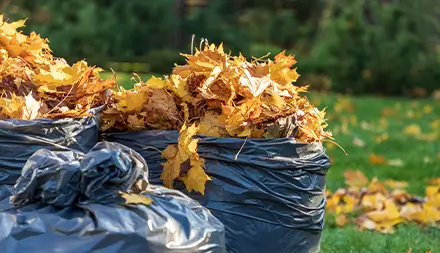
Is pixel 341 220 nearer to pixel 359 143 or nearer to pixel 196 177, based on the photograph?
pixel 196 177

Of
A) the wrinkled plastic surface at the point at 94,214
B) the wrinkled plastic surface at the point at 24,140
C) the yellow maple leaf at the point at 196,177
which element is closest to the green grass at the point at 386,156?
the yellow maple leaf at the point at 196,177

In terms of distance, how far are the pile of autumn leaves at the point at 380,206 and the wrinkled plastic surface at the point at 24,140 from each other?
247 cm

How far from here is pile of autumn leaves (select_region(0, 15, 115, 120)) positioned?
3.07 metres

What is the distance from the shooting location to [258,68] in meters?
3.41

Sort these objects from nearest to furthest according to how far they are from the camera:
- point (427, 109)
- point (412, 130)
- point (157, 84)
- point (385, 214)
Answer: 1. point (157, 84)
2. point (385, 214)
3. point (412, 130)
4. point (427, 109)

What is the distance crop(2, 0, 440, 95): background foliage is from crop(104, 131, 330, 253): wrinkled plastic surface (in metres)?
10.7

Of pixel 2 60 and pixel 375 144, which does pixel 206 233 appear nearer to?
pixel 2 60

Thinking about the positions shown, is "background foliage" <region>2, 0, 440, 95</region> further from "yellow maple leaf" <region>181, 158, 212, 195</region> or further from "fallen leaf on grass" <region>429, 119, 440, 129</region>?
"yellow maple leaf" <region>181, 158, 212, 195</region>

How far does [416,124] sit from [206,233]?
8.28 metres

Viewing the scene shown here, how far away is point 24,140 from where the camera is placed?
9.75 feet

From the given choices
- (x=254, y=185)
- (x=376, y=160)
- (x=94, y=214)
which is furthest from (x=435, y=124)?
(x=94, y=214)

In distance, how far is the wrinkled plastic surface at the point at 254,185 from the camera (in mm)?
3146

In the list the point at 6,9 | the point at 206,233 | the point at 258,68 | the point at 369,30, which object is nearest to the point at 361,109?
the point at 369,30

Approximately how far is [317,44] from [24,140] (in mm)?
12608
